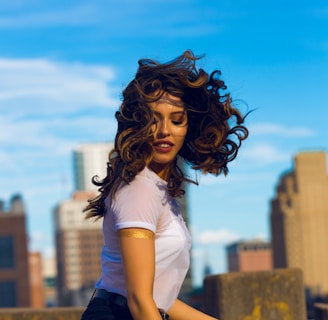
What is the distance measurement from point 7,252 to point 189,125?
113 meters

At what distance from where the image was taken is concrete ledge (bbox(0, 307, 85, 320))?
629cm

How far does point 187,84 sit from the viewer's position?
145 inches

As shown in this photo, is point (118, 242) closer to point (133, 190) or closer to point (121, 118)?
point (133, 190)

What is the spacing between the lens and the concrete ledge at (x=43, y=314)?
20.6ft

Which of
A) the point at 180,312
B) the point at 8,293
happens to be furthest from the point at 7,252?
the point at 180,312

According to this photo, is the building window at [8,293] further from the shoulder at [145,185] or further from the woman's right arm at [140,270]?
the woman's right arm at [140,270]

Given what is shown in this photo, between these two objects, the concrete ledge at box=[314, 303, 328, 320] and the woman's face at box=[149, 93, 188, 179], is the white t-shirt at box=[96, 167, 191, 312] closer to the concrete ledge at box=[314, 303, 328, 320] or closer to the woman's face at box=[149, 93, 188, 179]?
the woman's face at box=[149, 93, 188, 179]

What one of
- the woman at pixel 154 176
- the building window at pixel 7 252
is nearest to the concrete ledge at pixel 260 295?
the woman at pixel 154 176

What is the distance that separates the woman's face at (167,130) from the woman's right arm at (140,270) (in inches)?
14.2

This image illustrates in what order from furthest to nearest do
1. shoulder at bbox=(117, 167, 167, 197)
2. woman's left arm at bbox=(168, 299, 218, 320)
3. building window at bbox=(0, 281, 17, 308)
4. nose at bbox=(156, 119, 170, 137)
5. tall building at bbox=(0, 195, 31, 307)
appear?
building window at bbox=(0, 281, 17, 308) → tall building at bbox=(0, 195, 31, 307) → woman's left arm at bbox=(168, 299, 218, 320) → nose at bbox=(156, 119, 170, 137) → shoulder at bbox=(117, 167, 167, 197)

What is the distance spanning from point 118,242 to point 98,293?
0.83ft

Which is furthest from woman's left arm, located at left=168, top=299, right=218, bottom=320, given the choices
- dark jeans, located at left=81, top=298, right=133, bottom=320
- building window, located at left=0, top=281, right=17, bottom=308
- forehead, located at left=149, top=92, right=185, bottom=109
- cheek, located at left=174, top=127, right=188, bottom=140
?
building window, located at left=0, top=281, right=17, bottom=308

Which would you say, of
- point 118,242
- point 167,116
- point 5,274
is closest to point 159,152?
point 167,116

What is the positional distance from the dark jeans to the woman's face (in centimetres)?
47
